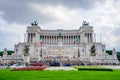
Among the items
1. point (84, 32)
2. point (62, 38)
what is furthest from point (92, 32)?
point (62, 38)

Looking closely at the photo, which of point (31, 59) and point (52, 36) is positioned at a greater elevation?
point (52, 36)

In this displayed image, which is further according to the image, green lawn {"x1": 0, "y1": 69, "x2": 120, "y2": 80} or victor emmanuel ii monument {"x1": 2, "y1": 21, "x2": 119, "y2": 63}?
victor emmanuel ii monument {"x1": 2, "y1": 21, "x2": 119, "y2": 63}

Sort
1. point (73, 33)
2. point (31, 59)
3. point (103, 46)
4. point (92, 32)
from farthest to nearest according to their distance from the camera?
point (73, 33), point (92, 32), point (103, 46), point (31, 59)

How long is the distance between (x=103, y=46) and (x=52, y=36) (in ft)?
124

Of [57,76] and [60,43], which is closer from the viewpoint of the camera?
[57,76]

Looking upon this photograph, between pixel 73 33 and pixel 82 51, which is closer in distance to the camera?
pixel 82 51

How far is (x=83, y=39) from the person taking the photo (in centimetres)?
11262

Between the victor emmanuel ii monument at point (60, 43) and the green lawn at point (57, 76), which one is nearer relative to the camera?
the green lawn at point (57, 76)

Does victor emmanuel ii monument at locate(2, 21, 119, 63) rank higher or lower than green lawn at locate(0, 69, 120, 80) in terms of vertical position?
higher

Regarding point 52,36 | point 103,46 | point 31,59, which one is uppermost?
point 52,36

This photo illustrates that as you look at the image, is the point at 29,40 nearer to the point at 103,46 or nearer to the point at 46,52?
the point at 46,52

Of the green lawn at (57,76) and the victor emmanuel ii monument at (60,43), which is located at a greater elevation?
the victor emmanuel ii monument at (60,43)

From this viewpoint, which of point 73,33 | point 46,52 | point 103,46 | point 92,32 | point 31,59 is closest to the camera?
point 31,59

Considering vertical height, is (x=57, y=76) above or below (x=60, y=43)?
below
